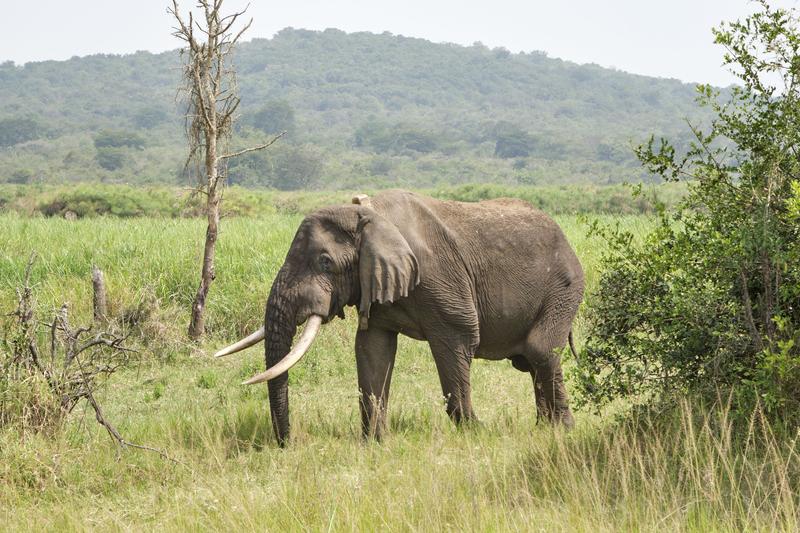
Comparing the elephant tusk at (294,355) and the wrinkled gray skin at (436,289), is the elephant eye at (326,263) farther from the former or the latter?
the elephant tusk at (294,355)

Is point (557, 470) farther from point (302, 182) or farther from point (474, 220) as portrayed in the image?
point (302, 182)

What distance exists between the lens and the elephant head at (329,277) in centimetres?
A: 669

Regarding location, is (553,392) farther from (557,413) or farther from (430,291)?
(430,291)

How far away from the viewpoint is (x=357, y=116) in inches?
5620

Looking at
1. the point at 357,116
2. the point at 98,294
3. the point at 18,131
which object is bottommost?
the point at 18,131

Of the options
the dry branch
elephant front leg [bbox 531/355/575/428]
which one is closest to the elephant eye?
the dry branch

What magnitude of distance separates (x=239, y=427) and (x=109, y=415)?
89.7 inches

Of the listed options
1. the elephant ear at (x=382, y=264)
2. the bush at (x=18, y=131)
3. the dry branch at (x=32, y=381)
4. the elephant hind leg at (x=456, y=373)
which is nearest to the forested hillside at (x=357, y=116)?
the bush at (x=18, y=131)

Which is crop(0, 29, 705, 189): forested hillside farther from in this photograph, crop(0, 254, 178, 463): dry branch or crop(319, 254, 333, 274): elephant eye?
crop(0, 254, 178, 463): dry branch

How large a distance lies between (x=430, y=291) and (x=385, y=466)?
5.32 ft

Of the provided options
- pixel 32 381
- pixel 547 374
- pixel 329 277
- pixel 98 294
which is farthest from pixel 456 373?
pixel 98 294

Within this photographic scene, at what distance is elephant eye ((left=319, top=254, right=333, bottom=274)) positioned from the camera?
679 cm

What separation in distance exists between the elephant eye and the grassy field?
3.58ft

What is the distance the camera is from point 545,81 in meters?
165
